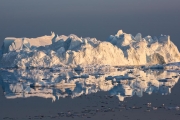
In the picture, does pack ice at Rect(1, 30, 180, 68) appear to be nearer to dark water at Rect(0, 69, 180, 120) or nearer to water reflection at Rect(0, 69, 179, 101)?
water reflection at Rect(0, 69, 179, 101)

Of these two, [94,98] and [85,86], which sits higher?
[85,86]

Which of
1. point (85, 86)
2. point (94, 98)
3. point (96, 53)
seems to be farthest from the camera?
point (96, 53)

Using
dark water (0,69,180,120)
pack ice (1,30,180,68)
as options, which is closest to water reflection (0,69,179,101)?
dark water (0,69,180,120)

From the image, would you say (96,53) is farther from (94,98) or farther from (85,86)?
(94,98)

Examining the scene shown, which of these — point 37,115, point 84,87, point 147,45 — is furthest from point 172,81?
point 147,45

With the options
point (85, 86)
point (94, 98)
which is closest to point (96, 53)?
point (85, 86)

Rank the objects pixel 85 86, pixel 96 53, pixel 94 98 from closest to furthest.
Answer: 1. pixel 94 98
2. pixel 85 86
3. pixel 96 53
